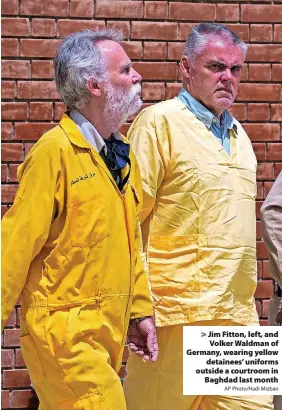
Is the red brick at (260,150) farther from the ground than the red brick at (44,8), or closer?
closer

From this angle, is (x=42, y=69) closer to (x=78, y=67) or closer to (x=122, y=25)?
(x=122, y=25)

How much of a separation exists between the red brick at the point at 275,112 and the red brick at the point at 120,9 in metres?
0.86

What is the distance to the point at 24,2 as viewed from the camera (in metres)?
5.99

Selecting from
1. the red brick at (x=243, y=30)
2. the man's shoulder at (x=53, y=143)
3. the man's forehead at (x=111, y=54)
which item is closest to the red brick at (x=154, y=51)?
the red brick at (x=243, y=30)

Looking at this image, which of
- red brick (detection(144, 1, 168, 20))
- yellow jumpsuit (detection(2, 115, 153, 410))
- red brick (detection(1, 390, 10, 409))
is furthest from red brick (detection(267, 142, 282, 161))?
yellow jumpsuit (detection(2, 115, 153, 410))

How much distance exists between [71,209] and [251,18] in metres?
2.60

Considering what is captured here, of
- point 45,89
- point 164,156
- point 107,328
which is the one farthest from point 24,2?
point 107,328

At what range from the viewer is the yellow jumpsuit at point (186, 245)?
4895 mm

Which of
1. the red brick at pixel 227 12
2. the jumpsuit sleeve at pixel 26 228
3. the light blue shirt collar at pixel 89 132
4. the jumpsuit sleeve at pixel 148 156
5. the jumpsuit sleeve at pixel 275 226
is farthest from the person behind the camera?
the red brick at pixel 227 12

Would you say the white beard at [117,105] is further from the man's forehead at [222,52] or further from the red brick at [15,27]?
the red brick at [15,27]

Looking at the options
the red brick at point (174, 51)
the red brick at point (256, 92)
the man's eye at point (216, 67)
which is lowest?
the red brick at point (256, 92)

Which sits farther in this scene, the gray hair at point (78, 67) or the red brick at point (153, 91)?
the red brick at point (153, 91)

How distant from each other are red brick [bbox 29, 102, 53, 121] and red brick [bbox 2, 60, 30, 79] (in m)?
0.16

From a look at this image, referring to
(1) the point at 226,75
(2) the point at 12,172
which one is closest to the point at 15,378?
(2) the point at 12,172
